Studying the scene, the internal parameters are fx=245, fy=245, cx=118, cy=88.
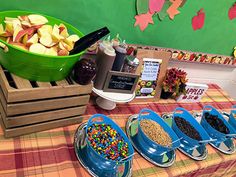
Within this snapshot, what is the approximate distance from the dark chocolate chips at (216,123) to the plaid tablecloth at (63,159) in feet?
0.32

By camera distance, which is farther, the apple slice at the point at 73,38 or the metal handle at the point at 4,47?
the apple slice at the point at 73,38

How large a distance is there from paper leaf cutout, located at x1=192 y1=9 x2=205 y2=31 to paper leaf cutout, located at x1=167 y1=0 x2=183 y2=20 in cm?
13

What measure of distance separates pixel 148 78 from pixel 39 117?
23.0 inches

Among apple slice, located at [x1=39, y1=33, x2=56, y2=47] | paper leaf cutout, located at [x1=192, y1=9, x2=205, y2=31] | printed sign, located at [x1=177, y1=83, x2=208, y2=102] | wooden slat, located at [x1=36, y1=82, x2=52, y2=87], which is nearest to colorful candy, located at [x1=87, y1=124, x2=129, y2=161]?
wooden slat, located at [x1=36, y1=82, x2=52, y2=87]

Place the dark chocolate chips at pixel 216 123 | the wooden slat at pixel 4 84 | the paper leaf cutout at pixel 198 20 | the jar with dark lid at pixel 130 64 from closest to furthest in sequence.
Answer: the wooden slat at pixel 4 84 → the jar with dark lid at pixel 130 64 → the dark chocolate chips at pixel 216 123 → the paper leaf cutout at pixel 198 20

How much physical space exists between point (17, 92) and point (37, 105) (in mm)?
83

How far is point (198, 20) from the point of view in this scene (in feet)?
4.23

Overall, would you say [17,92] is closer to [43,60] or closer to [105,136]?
[43,60]

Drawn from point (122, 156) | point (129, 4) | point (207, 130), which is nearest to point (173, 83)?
point (207, 130)

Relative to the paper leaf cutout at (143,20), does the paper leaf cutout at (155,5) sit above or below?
above

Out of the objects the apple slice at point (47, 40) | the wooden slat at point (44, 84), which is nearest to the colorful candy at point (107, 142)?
the wooden slat at point (44, 84)

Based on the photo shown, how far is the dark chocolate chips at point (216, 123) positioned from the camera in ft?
3.69

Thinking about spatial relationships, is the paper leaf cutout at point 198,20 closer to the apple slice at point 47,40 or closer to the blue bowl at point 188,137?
the blue bowl at point 188,137

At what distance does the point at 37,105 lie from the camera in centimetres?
75
